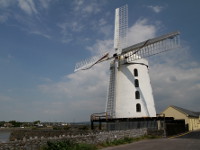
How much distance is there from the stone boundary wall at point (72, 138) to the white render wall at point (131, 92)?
5.06 m

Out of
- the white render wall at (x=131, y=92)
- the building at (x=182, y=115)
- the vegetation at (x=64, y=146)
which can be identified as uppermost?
the white render wall at (x=131, y=92)

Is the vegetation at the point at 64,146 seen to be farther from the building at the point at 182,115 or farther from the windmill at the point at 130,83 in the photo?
the building at the point at 182,115

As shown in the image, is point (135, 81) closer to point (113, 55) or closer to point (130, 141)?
point (113, 55)

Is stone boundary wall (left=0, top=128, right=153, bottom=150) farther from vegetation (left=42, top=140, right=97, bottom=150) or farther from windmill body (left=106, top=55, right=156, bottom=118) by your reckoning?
windmill body (left=106, top=55, right=156, bottom=118)

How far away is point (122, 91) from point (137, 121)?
489 cm

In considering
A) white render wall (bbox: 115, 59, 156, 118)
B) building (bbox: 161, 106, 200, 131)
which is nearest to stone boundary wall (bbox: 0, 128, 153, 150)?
white render wall (bbox: 115, 59, 156, 118)

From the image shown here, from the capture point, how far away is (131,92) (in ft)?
104

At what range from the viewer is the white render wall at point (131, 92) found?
103 feet

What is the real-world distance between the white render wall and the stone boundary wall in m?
5.06

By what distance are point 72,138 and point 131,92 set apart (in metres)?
16.8

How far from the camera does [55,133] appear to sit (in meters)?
35.4

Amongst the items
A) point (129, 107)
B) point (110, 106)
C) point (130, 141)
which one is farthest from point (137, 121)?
point (130, 141)

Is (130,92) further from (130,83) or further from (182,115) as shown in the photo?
(182,115)

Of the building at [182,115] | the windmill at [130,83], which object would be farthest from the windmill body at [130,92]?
the building at [182,115]
